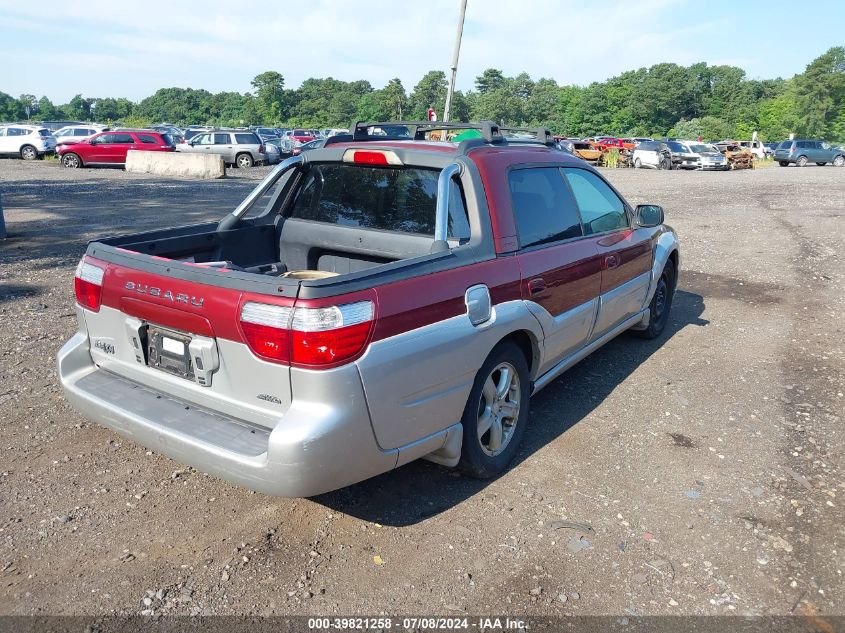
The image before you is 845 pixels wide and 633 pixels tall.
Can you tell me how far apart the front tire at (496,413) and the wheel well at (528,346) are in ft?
0.23

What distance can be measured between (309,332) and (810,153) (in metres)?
48.3

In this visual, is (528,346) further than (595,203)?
No

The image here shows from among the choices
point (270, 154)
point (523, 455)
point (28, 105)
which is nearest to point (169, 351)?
point (523, 455)

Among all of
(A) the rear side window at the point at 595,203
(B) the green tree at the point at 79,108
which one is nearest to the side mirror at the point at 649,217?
(A) the rear side window at the point at 595,203

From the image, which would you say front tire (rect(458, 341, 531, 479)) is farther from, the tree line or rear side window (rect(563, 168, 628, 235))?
the tree line

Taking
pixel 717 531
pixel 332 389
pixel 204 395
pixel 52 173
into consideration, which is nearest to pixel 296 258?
pixel 204 395

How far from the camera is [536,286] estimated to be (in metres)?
3.97

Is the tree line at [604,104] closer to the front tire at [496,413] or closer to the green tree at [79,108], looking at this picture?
the green tree at [79,108]

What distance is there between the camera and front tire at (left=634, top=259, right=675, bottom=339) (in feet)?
20.7

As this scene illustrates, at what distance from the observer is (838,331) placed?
6801 mm

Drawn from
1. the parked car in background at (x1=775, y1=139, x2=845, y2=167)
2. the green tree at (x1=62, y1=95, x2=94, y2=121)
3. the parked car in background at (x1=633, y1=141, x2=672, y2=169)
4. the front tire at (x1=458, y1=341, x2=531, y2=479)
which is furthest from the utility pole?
the green tree at (x1=62, y1=95, x2=94, y2=121)

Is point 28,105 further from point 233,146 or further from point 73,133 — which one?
point 233,146

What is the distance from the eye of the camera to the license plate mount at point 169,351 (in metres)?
3.19

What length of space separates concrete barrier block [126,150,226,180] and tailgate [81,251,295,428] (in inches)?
859
